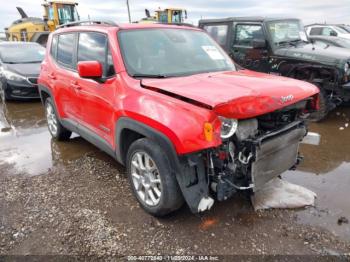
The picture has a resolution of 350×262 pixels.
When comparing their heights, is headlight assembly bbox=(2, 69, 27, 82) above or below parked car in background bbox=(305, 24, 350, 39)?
below

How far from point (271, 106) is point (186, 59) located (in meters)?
1.29

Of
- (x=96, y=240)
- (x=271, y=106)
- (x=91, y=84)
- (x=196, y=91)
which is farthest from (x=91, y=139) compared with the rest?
(x=271, y=106)

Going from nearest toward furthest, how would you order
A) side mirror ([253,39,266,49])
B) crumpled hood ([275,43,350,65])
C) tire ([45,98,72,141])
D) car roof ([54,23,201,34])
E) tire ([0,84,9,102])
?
car roof ([54,23,201,34]), tire ([45,98,72,141]), crumpled hood ([275,43,350,65]), side mirror ([253,39,266,49]), tire ([0,84,9,102])

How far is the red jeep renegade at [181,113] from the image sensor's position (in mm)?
2422

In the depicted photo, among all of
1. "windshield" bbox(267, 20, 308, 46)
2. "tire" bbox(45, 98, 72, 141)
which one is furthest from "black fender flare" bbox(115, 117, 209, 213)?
"windshield" bbox(267, 20, 308, 46)

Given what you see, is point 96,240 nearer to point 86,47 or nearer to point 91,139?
point 91,139

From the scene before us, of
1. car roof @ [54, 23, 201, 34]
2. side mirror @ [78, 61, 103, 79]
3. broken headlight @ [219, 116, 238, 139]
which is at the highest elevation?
car roof @ [54, 23, 201, 34]

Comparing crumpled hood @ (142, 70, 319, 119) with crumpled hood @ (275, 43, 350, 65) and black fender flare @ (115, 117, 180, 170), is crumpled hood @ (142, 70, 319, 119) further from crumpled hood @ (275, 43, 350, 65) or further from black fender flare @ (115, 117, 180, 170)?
crumpled hood @ (275, 43, 350, 65)

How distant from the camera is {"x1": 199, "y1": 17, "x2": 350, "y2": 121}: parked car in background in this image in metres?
5.70

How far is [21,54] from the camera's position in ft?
29.6

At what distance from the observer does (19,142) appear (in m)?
5.37

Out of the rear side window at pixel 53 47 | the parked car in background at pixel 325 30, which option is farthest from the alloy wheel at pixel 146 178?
the parked car in background at pixel 325 30

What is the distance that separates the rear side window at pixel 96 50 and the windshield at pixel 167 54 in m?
0.23

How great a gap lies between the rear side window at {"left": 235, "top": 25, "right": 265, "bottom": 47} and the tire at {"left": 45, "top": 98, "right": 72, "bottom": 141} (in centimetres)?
418
